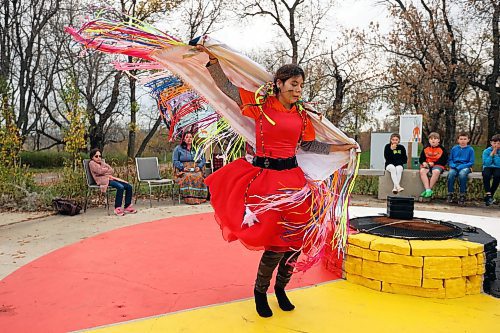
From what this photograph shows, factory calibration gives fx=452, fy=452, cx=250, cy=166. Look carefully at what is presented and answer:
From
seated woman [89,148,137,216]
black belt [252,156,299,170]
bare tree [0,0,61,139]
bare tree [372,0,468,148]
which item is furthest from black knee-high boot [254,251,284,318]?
bare tree [0,0,61,139]

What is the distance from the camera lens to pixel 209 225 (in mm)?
6012

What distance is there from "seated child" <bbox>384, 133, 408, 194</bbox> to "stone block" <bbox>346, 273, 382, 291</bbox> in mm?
5673

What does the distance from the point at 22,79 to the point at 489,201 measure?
19271mm

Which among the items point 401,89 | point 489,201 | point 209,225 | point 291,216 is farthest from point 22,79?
point 291,216

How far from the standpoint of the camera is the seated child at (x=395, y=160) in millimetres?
8781

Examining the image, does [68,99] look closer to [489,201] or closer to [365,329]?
[365,329]

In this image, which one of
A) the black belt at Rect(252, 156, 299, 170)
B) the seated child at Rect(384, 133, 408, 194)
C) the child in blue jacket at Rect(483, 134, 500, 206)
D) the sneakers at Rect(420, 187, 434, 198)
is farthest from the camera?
the seated child at Rect(384, 133, 408, 194)

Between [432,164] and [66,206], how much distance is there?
6576 mm

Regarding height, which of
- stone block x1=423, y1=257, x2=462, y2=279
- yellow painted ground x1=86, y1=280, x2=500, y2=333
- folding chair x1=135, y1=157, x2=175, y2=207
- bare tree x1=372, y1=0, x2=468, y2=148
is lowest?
yellow painted ground x1=86, y1=280, x2=500, y2=333

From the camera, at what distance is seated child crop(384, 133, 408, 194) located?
8.78 metres

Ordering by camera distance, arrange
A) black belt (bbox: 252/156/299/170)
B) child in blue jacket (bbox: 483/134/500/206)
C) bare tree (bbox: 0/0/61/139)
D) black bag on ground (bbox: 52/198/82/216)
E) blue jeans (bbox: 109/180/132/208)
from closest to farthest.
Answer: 1. black belt (bbox: 252/156/299/170)
2. black bag on ground (bbox: 52/198/82/216)
3. blue jeans (bbox: 109/180/132/208)
4. child in blue jacket (bbox: 483/134/500/206)
5. bare tree (bbox: 0/0/61/139)

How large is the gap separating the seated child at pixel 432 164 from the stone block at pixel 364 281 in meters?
5.67

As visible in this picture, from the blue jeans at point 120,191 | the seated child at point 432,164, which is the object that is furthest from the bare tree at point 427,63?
the blue jeans at point 120,191

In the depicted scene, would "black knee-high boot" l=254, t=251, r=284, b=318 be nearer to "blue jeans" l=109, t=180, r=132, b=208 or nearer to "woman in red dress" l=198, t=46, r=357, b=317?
"woman in red dress" l=198, t=46, r=357, b=317
